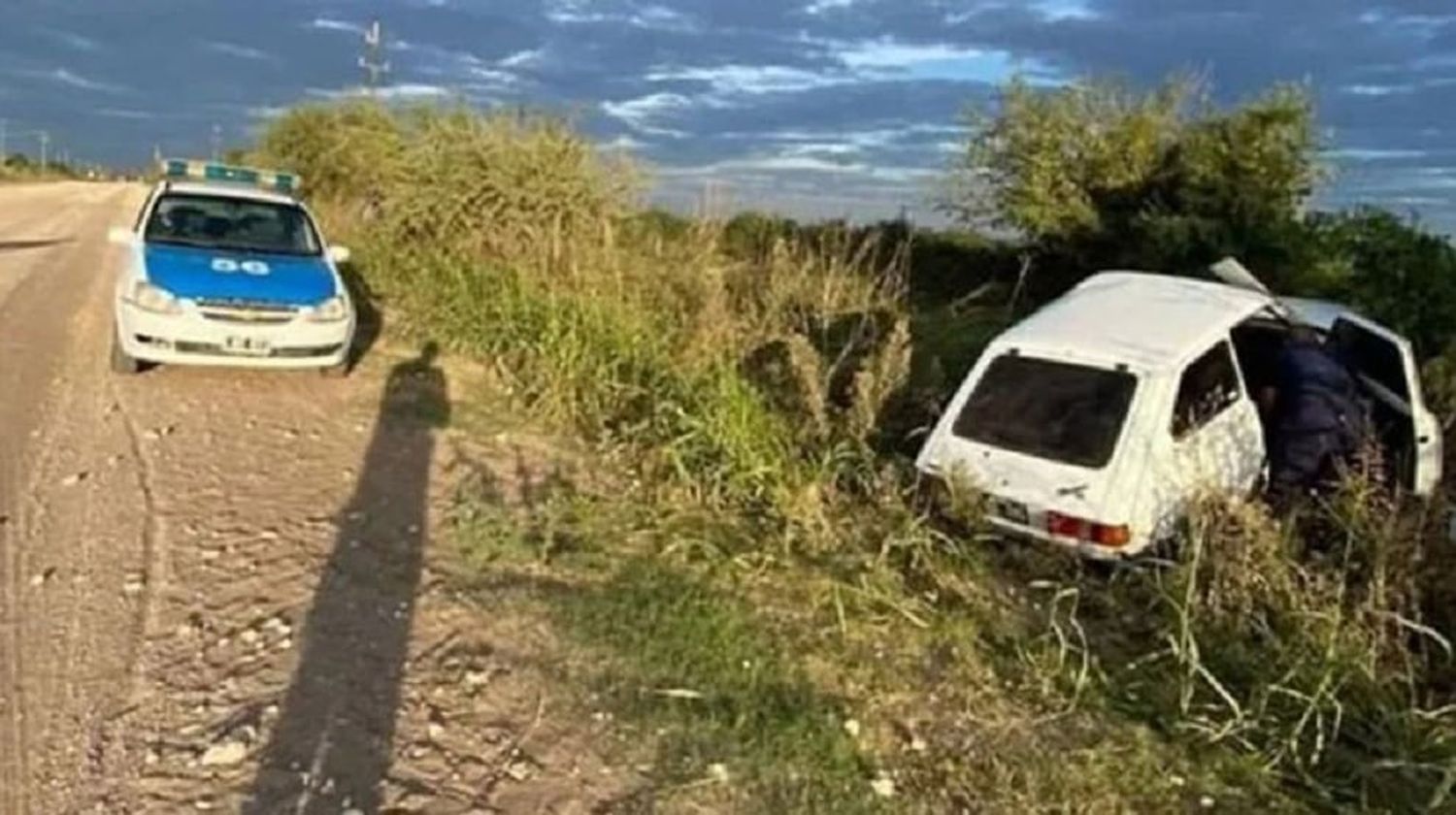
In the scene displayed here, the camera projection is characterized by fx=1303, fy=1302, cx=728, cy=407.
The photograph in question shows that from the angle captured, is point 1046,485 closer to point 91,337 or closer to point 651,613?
point 651,613

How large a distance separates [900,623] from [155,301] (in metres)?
7.00

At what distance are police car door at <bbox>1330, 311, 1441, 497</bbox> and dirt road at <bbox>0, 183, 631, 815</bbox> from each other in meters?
5.29

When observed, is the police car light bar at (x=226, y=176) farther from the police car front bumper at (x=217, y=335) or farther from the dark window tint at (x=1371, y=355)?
the dark window tint at (x=1371, y=355)

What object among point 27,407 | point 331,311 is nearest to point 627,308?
point 331,311

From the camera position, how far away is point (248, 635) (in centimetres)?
531

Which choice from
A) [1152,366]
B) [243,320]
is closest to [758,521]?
[1152,366]

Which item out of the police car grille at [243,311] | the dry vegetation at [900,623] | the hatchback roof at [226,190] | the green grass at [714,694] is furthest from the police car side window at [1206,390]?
the hatchback roof at [226,190]

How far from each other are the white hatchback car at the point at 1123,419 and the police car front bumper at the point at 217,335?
555 centimetres

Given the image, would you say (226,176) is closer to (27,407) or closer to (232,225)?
(232,225)

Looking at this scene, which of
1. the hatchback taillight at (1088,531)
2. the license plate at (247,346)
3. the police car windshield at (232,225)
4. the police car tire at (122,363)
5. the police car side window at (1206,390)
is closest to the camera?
the hatchback taillight at (1088,531)

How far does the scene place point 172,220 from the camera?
1139 cm

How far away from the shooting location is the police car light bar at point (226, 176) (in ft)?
40.5

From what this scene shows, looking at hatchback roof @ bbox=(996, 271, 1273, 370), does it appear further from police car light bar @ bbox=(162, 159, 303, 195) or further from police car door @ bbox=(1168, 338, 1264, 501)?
police car light bar @ bbox=(162, 159, 303, 195)

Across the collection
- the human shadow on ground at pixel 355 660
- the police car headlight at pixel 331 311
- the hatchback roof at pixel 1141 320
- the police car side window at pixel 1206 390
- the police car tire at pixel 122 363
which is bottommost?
the human shadow on ground at pixel 355 660
